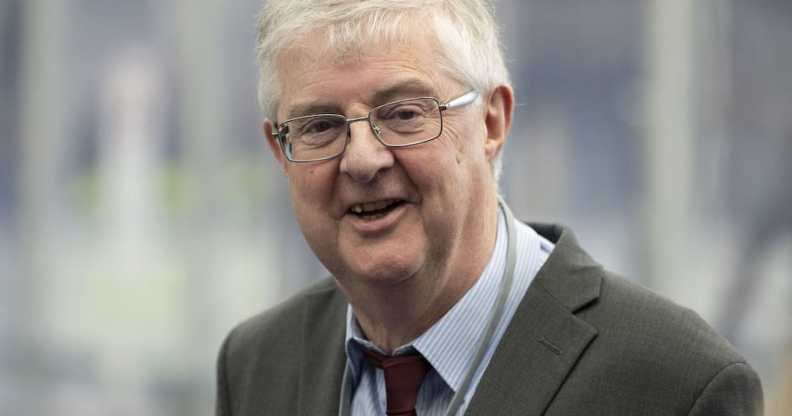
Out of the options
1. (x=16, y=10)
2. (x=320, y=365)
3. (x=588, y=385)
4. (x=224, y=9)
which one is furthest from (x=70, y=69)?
(x=588, y=385)

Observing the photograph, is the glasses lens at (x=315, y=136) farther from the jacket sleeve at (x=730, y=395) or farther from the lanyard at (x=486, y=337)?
the jacket sleeve at (x=730, y=395)

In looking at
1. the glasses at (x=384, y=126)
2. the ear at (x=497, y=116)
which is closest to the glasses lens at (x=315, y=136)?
the glasses at (x=384, y=126)

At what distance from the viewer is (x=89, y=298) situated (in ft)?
27.9

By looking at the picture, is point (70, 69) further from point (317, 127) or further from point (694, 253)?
point (317, 127)

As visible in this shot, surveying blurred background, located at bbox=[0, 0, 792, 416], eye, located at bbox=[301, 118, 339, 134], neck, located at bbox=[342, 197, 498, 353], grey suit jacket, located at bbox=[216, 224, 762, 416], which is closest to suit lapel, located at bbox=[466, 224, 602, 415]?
grey suit jacket, located at bbox=[216, 224, 762, 416]

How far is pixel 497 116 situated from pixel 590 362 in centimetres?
53

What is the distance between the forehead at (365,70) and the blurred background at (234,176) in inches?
124

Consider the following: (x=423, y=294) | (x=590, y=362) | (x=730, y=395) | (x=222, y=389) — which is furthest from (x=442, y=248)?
(x=222, y=389)

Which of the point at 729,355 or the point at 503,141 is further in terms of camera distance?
the point at 503,141

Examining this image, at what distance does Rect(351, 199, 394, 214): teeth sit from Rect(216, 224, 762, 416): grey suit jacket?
12.5 inches

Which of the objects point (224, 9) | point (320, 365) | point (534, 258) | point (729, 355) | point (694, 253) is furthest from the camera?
point (224, 9)

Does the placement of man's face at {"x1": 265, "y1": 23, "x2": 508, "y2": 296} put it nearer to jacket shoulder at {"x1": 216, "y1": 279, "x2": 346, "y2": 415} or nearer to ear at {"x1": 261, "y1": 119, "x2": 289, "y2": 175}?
ear at {"x1": 261, "y1": 119, "x2": 289, "y2": 175}

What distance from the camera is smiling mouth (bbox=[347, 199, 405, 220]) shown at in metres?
2.13

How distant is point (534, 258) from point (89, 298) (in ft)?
21.9
